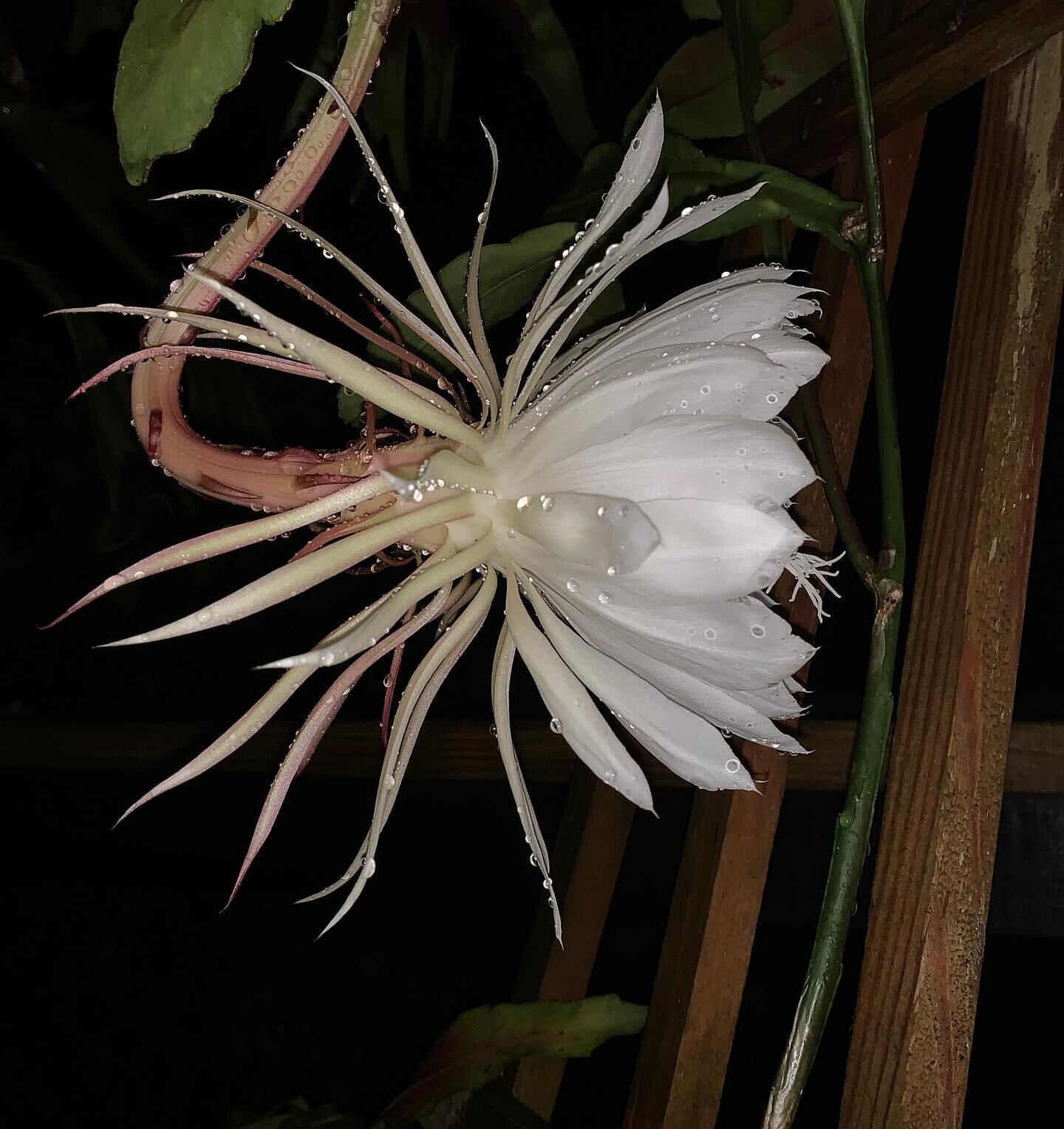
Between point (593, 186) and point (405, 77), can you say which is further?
point (405, 77)

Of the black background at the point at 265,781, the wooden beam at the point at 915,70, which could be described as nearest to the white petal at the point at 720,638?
the wooden beam at the point at 915,70

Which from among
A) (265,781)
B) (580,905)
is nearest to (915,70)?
(580,905)

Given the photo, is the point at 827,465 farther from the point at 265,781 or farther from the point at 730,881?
A: the point at 265,781

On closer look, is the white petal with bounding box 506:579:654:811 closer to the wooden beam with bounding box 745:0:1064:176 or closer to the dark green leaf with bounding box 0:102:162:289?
the wooden beam with bounding box 745:0:1064:176

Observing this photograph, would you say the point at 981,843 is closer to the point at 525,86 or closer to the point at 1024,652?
the point at 1024,652

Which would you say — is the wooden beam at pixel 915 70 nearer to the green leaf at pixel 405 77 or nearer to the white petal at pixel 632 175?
the white petal at pixel 632 175

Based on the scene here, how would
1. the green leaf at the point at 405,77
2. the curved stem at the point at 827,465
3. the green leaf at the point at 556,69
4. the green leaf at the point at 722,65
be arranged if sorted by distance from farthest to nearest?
the green leaf at the point at 405,77, the green leaf at the point at 556,69, the green leaf at the point at 722,65, the curved stem at the point at 827,465
